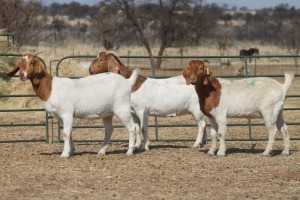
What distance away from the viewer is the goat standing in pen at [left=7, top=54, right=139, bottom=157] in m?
11.9

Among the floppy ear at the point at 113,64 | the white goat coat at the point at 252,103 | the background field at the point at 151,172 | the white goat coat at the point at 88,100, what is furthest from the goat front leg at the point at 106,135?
the white goat coat at the point at 252,103

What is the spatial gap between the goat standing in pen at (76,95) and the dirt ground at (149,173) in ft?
2.27

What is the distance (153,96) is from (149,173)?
2848mm

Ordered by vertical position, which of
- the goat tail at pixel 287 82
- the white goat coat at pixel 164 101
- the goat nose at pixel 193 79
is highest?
the goat nose at pixel 193 79

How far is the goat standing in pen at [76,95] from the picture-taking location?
470 inches

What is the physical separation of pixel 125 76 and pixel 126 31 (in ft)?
126

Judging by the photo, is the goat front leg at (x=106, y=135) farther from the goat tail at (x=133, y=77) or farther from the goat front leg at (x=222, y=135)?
the goat front leg at (x=222, y=135)

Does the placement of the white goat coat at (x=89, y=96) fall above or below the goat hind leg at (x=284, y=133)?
above

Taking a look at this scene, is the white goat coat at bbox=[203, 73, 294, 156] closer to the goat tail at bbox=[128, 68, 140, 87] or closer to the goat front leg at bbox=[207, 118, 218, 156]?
the goat front leg at bbox=[207, 118, 218, 156]

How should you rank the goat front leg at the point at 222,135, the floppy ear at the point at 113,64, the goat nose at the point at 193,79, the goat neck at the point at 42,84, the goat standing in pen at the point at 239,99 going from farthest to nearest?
the floppy ear at the point at 113,64, the goat front leg at the point at 222,135, the goat standing in pen at the point at 239,99, the goat neck at the point at 42,84, the goat nose at the point at 193,79

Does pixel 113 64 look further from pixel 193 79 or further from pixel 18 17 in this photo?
pixel 18 17

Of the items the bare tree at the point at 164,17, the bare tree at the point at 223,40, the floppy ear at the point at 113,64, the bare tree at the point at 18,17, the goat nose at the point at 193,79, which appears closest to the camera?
the goat nose at the point at 193,79

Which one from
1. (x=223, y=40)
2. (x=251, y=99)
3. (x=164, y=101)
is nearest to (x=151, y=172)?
(x=251, y=99)

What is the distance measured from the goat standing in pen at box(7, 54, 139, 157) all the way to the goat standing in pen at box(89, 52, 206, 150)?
2.49ft
